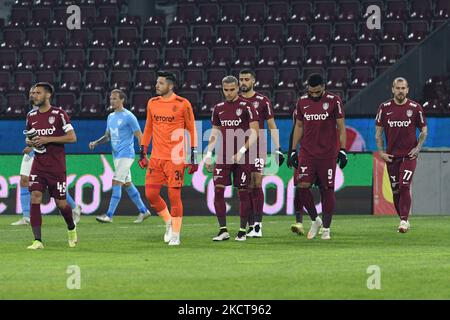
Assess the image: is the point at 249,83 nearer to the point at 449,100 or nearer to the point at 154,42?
the point at 449,100

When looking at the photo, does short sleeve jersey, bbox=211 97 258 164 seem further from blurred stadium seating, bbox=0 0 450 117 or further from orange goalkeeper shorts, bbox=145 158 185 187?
blurred stadium seating, bbox=0 0 450 117

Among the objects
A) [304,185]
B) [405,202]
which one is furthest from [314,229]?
[405,202]

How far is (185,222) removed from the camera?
21109 mm

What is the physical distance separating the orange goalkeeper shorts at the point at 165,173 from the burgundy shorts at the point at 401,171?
373cm

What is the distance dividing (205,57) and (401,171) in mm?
15063

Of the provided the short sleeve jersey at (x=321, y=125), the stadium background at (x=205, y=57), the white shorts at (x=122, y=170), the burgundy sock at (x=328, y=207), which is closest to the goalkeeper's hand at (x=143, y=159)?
the short sleeve jersey at (x=321, y=125)

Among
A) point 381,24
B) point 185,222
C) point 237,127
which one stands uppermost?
point 381,24

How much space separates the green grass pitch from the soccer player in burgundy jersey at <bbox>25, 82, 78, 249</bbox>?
559 millimetres

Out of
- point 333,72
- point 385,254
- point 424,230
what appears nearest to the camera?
point 385,254

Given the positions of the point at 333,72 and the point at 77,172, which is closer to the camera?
the point at 77,172

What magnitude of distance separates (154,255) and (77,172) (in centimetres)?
1135

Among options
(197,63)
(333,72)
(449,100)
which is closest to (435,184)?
(449,100)

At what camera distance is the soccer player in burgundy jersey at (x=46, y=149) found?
14.8 meters

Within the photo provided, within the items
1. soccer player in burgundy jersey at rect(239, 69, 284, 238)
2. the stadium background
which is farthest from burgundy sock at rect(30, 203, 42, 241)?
the stadium background
